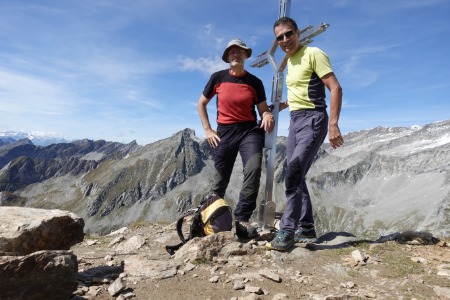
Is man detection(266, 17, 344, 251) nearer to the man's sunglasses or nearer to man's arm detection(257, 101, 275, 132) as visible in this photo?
the man's sunglasses

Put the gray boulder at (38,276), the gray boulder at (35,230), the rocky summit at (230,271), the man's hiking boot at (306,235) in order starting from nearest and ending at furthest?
the gray boulder at (38,276) < the rocky summit at (230,271) < the gray boulder at (35,230) < the man's hiking boot at (306,235)

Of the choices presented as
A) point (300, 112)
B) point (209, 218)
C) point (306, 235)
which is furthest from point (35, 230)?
point (306, 235)

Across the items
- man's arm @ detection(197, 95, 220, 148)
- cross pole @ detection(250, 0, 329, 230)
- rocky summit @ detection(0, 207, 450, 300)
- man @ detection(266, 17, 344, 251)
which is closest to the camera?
rocky summit @ detection(0, 207, 450, 300)

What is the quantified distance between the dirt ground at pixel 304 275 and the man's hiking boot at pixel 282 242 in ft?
0.43

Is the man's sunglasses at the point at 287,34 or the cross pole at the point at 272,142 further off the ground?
the man's sunglasses at the point at 287,34

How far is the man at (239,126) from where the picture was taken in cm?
827

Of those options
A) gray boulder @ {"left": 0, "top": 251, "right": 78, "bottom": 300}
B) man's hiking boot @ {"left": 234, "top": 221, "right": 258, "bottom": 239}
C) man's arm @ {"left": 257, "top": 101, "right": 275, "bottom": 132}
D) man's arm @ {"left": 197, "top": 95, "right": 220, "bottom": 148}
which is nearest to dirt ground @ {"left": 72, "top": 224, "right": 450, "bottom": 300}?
man's hiking boot @ {"left": 234, "top": 221, "right": 258, "bottom": 239}

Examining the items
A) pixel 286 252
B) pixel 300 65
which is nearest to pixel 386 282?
pixel 286 252

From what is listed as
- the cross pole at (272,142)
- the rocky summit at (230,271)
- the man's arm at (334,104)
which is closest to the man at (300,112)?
the man's arm at (334,104)

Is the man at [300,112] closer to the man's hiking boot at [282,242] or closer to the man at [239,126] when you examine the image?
the man's hiking boot at [282,242]

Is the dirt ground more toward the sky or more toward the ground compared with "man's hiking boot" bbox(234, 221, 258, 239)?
more toward the ground

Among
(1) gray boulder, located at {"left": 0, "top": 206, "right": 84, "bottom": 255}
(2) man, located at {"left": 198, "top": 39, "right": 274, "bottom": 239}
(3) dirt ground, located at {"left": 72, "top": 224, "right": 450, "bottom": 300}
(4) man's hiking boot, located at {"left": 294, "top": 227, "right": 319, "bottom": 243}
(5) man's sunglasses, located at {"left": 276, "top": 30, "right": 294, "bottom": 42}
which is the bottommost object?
(3) dirt ground, located at {"left": 72, "top": 224, "right": 450, "bottom": 300}

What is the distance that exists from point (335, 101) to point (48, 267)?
6.52m

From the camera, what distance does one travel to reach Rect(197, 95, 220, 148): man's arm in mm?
8539
